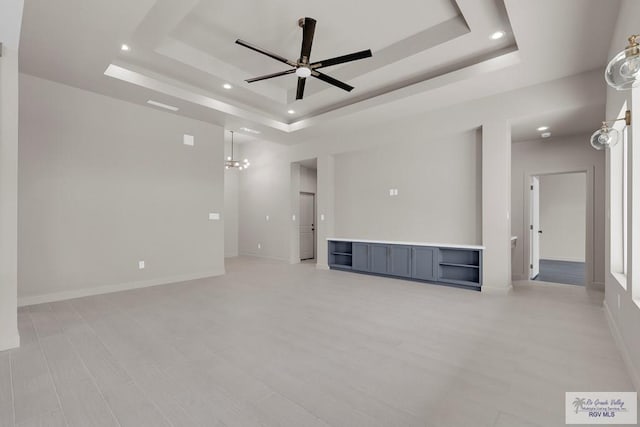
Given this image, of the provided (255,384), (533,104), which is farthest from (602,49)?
(255,384)

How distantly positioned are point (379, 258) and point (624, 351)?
155 inches

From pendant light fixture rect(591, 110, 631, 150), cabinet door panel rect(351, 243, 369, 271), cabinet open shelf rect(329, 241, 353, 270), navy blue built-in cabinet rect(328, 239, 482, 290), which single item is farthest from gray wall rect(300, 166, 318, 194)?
pendant light fixture rect(591, 110, 631, 150)

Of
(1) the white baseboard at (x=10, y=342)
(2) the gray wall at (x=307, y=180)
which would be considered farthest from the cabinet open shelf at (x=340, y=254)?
(1) the white baseboard at (x=10, y=342)

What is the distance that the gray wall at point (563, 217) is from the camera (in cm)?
888

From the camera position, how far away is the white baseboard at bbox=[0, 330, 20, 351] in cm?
268

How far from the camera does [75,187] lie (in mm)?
4562

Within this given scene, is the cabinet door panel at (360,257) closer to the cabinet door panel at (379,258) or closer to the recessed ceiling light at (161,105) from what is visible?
the cabinet door panel at (379,258)

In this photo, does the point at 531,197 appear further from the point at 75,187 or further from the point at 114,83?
the point at 75,187

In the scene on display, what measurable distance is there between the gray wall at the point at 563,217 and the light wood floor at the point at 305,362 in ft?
19.8

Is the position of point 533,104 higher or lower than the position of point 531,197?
higher

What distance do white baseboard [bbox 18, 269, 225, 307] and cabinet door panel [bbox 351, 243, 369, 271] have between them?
10.00ft

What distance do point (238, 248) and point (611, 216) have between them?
8816 mm

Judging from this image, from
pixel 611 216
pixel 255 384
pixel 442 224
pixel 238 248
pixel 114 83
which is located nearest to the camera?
pixel 255 384

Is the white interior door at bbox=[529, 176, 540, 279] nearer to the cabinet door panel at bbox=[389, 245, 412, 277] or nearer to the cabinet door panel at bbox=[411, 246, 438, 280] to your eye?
the cabinet door panel at bbox=[411, 246, 438, 280]
